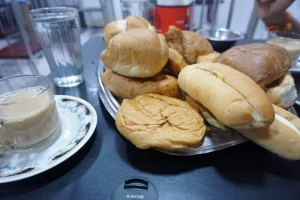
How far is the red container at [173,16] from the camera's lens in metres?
1.00

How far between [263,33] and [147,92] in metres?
1.81

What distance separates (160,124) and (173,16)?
30.6 inches

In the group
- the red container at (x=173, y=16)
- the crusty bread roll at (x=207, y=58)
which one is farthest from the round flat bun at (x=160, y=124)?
the red container at (x=173, y=16)

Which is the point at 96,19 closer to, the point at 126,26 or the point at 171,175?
the point at 126,26

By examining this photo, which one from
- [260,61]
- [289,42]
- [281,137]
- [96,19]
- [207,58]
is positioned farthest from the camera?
[96,19]

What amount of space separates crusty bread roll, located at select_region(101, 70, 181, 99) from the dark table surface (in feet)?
0.46

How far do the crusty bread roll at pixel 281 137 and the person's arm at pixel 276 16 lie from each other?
839 millimetres

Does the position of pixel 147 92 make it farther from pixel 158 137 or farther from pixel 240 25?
pixel 240 25

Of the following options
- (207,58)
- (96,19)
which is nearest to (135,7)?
(207,58)

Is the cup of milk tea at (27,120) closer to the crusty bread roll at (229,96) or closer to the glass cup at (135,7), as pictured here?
the crusty bread roll at (229,96)

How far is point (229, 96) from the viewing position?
0.39 metres

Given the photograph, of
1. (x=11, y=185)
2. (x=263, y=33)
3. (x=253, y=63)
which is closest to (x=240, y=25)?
(x=263, y=33)

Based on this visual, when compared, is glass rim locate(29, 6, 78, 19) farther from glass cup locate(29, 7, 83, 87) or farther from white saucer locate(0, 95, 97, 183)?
white saucer locate(0, 95, 97, 183)

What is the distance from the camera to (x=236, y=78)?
42 centimetres
